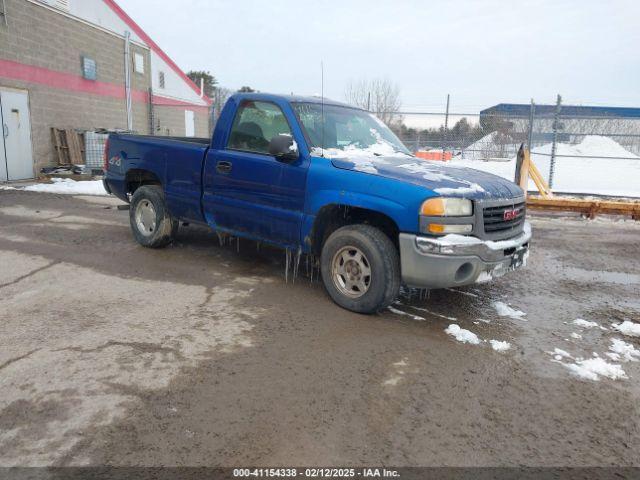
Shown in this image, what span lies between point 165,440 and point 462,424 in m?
1.62

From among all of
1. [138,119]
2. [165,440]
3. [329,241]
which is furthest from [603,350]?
[138,119]

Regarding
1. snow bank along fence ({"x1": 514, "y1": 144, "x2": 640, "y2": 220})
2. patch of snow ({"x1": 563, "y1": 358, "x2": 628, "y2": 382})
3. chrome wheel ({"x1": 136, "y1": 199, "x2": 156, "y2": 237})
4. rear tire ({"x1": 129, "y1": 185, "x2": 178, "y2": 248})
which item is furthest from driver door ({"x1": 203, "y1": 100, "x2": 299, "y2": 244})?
snow bank along fence ({"x1": 514, "y1": 144, "x2": 640, "y2": 220})

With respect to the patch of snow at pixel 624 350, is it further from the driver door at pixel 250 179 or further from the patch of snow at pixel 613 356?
the driver door at pixel 250 179

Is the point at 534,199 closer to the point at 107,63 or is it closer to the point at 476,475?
the point at 476,475

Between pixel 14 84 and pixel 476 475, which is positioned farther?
pixel 14 84

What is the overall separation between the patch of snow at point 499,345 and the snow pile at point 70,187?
426 inches

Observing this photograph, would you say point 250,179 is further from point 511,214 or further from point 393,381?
point 393,381

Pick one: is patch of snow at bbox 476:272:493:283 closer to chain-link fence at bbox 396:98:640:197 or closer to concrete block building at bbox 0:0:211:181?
chain-link fence at bbox 396:98:640:197

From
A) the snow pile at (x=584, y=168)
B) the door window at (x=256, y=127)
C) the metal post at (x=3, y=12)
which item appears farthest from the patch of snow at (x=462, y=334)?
the metal post at (x=3, y=12)

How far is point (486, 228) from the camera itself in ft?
13.4

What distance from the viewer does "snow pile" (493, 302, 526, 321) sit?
4.49 m

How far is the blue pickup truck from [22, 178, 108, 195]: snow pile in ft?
23.2

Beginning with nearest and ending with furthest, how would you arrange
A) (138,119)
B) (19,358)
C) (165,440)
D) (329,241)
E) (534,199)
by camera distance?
(165,440)
(19,358)
(329,241)
(534,199)
(138,119)

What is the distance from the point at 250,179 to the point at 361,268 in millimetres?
1545
